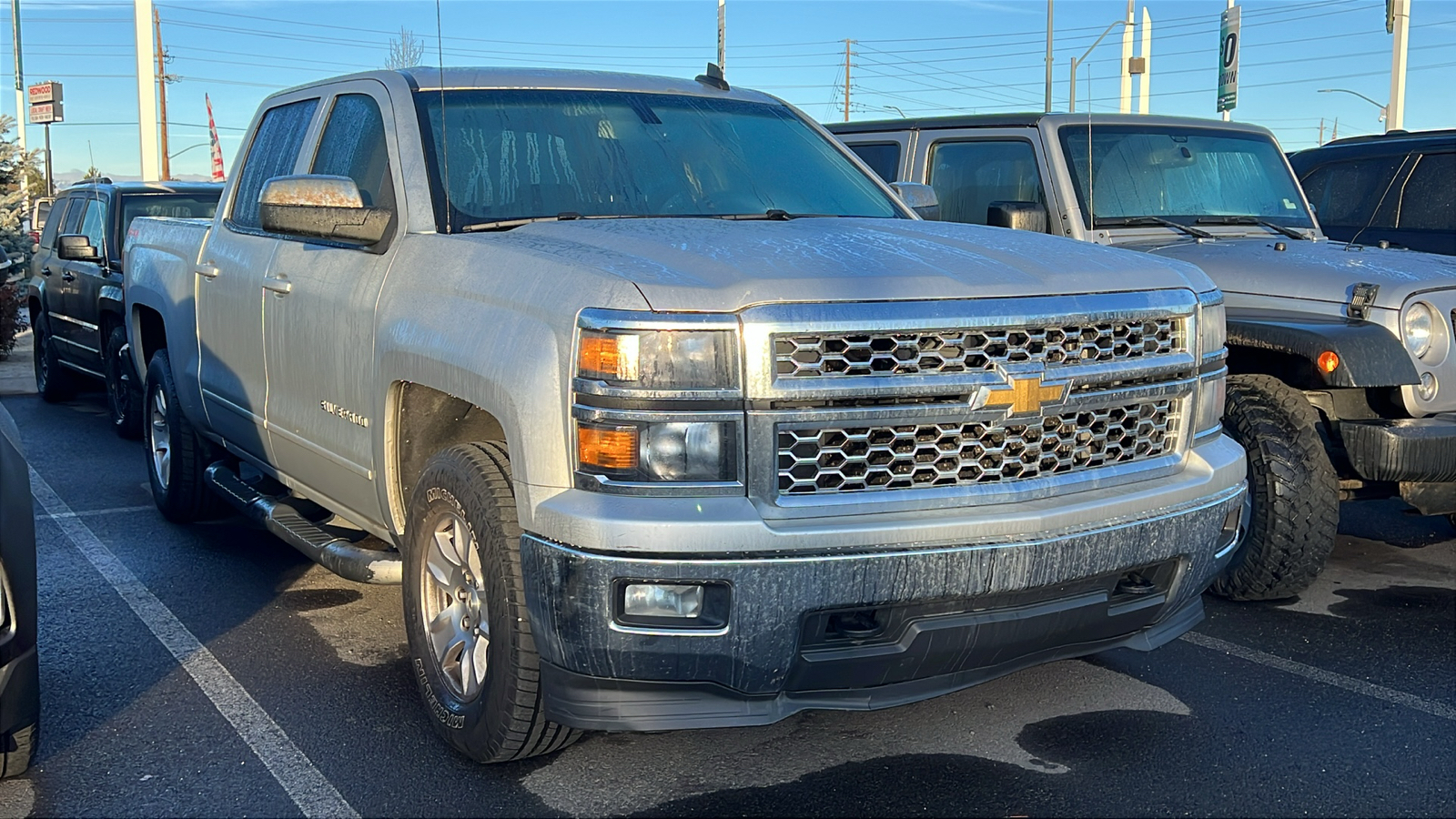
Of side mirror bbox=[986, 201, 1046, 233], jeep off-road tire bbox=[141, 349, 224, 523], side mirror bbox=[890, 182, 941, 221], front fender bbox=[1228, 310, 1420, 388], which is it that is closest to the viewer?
front fender bbox=[1228, 310, 1420, 388]

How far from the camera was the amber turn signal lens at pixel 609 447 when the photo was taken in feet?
9.90

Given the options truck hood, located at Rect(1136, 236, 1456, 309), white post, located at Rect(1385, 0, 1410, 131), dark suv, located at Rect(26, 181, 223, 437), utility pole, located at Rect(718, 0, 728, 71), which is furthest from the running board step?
utility pole, located at Rect(718, 0, 728, 71)

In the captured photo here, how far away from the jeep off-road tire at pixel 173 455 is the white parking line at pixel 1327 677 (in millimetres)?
4315

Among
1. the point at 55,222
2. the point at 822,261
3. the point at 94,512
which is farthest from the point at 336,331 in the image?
the point at 55,222

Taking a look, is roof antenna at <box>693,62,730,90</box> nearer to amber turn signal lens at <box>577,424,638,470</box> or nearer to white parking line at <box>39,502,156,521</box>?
amber turn signal lens at <box>577,424,638,470</box>

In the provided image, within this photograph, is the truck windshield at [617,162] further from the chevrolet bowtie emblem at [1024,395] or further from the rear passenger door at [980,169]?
the rear passenger door at [980,169]

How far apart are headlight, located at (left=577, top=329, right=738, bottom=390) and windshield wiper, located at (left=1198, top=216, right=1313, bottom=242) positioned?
4345 millimetres

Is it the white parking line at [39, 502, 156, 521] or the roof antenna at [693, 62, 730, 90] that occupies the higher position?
the roof antenna at [693, 62, 730, 90]

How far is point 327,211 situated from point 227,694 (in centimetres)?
152

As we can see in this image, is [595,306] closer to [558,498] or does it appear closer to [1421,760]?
[558,498]

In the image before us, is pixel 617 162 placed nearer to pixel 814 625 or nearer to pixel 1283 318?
pixel 814 625

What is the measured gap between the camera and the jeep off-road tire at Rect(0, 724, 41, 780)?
354cm

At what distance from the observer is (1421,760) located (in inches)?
148

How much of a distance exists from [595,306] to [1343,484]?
3.78m
